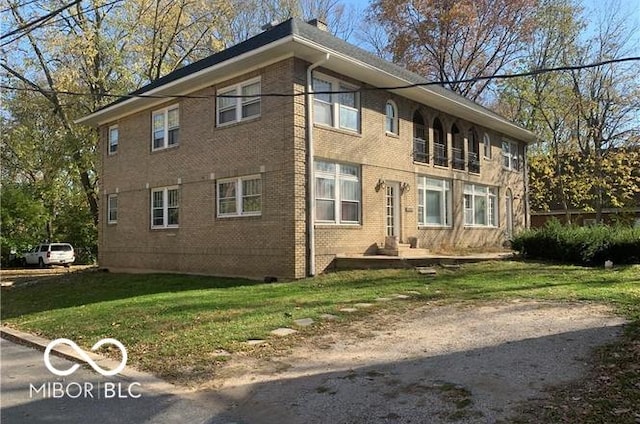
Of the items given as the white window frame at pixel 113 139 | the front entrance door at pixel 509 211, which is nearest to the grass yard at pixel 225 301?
the white window frame at pixel 113 139

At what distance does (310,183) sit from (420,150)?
254 inches

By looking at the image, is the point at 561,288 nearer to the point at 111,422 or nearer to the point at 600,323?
the point at 600,323

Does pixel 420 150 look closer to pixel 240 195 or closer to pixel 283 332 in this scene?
pixel 240 195

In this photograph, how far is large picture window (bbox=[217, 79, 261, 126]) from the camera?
15711 millimetres

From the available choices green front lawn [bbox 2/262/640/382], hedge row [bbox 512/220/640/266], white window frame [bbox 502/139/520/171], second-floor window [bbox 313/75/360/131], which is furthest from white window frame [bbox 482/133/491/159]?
second-floor window [bbox 313/75/360/131]

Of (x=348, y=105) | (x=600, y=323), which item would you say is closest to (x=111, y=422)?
(x=600, y=323)

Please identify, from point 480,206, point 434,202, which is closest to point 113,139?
point 434,202

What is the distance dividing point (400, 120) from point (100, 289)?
424 inches

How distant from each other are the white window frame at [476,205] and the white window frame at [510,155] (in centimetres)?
194

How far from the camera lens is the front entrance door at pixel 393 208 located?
59.5 feet

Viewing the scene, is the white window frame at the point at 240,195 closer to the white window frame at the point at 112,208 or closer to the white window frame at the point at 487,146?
the white window frame at the point at 112,208

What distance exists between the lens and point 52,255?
33406mm

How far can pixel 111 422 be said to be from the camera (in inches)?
193

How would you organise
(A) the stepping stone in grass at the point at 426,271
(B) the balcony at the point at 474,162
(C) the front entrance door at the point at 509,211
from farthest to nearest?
(C) the front entrance door at the point at 509,211
(B) the balcony at the point at 474,162
(A) the stepping stone in grass at the point at 426,271
